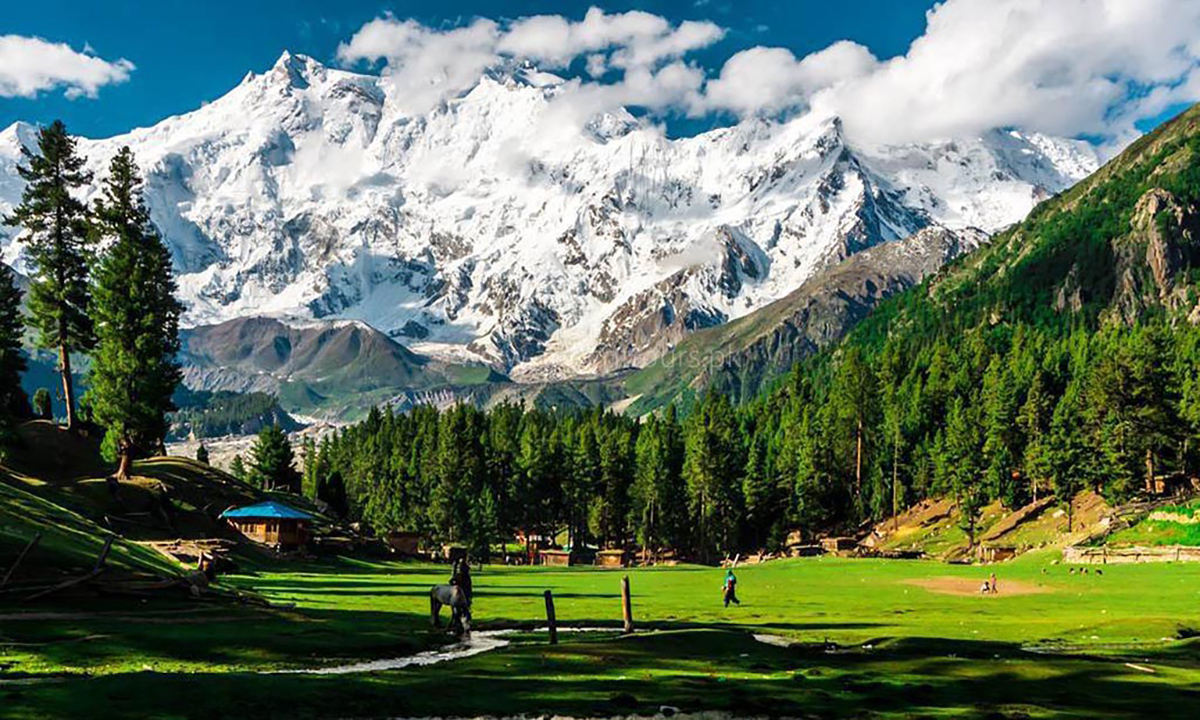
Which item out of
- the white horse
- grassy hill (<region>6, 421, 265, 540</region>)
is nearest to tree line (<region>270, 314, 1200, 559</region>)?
grassy hill (<region>6, 421, 265, 540</region>)

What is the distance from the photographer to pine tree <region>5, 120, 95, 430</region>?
86.2m

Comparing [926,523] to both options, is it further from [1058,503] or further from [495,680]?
[495,680]

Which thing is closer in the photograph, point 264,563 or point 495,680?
point 495,680

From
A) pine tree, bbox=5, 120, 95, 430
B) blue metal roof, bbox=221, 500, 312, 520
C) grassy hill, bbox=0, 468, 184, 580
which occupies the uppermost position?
pine tree, bbox=5, 120, 95, 430

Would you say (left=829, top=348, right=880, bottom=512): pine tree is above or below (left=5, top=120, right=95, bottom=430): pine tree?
below

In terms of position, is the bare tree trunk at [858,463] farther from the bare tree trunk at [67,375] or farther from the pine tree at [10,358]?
the pine tree at [10,358]

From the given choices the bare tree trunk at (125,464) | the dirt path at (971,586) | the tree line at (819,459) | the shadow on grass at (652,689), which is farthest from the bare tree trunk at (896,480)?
the shadow on grass at (652,689)

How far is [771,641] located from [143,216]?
80768 millimetres

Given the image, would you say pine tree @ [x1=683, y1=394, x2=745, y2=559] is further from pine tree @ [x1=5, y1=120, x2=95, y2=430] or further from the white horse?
the white horse

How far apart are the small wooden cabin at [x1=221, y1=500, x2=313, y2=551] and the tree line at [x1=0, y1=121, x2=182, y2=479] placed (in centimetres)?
1142

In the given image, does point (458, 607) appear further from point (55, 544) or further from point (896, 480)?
point (896, 480)

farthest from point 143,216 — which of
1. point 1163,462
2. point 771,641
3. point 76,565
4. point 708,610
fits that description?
point 1163,462

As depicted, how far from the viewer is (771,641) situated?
37844 mm

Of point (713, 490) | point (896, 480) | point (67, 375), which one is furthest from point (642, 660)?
point (896, 480)
